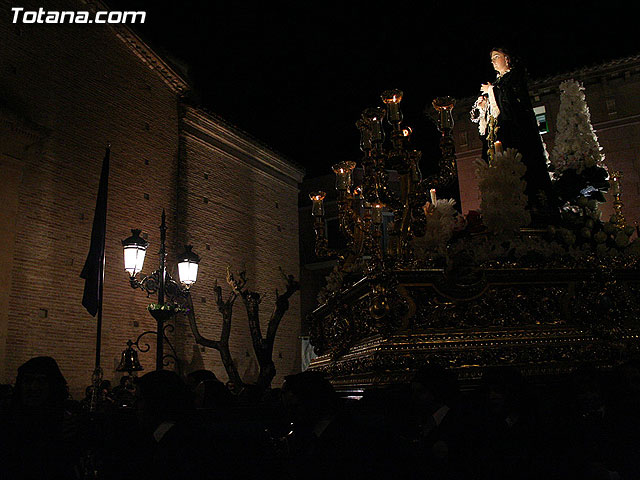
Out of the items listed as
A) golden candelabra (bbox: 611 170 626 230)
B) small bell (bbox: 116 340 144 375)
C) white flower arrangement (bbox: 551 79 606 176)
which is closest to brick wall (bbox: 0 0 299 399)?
small bell (bbox: 116 340 144 375)

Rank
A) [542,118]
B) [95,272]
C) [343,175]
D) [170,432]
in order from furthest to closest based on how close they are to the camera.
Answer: [542,118] < [95,272] < [343,175] < [170,432]

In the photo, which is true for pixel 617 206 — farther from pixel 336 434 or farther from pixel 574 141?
pixel 336 434

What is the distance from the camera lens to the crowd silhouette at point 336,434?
3.49 meters

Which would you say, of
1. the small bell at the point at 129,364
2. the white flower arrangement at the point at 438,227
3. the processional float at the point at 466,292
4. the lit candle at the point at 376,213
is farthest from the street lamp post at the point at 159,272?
the white flower arrangement at the point at 438,227

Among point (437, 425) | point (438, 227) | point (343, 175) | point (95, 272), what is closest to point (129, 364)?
point (95, 272)

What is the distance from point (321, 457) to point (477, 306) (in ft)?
7.14

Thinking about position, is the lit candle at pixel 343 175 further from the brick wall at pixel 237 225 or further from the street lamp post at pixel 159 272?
the brick wall at pixel 237 225

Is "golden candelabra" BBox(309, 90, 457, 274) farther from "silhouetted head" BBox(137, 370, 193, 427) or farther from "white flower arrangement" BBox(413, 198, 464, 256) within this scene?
"silhouetted head" BBox(137, 370, 193, 427)

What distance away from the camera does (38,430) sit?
11.9 feet

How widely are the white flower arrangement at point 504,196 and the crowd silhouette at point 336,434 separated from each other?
5.62 feet

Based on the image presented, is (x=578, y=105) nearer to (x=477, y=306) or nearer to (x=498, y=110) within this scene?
(x=498, y=110)

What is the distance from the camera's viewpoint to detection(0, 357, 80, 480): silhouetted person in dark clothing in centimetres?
352

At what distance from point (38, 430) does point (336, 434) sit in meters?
1.82

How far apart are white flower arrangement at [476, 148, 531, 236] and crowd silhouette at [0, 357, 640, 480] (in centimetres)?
171
